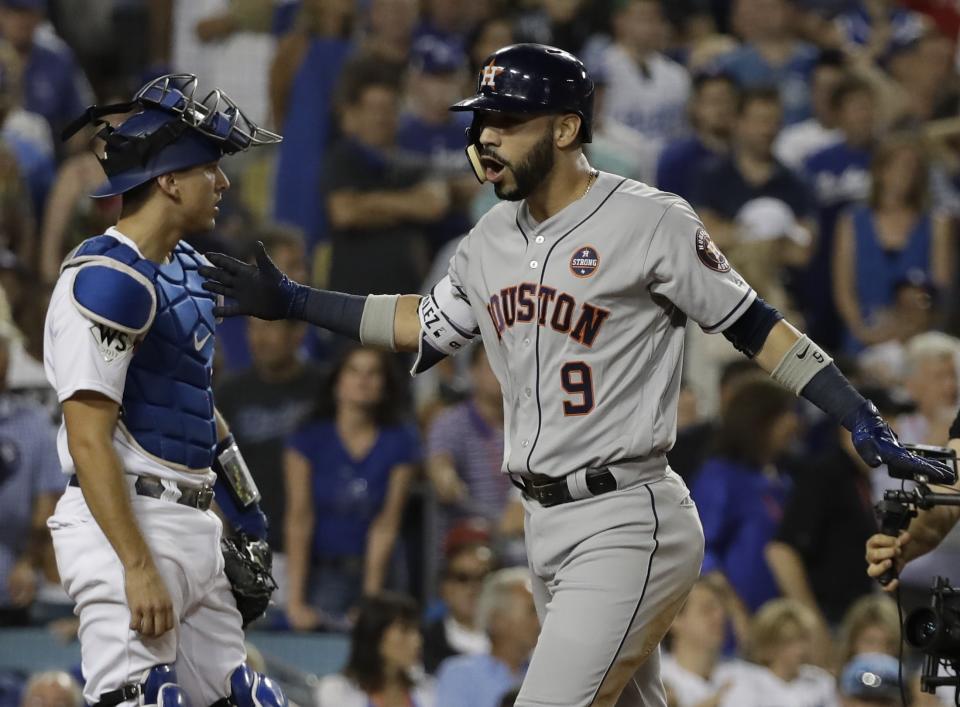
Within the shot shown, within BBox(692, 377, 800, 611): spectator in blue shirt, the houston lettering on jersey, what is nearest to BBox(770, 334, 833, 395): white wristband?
the houston lettering on jersey

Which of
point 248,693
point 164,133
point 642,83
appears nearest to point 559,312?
point 164,133

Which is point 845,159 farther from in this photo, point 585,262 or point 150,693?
point 150,693

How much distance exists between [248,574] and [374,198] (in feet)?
14.9

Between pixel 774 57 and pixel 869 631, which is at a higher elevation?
pixel 774 57

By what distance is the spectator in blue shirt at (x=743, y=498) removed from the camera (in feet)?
23.7

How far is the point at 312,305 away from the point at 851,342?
5134mm

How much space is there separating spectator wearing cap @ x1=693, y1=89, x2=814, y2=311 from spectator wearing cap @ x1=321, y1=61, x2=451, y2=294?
147 cm

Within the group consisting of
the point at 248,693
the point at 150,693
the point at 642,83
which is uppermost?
the point at 642,83

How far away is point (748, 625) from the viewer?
23.3 ft

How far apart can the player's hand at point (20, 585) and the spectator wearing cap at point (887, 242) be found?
4.45m

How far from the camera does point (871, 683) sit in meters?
6.23

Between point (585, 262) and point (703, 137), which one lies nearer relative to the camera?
point (585, 262)

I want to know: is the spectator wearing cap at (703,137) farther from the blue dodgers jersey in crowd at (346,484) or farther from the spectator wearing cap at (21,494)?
the spectator wearing cap at (21,494)

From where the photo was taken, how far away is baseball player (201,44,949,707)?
13.1 ft
